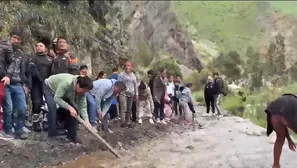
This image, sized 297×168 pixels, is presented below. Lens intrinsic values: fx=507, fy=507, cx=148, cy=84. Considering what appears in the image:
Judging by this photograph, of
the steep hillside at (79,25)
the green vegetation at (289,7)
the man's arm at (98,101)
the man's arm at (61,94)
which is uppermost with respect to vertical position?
the green vegetation at (289,7)

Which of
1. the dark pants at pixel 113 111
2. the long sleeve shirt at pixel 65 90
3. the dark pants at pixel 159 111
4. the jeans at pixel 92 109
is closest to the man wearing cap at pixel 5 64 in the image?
the long sleeve shirt at pixel 65 90

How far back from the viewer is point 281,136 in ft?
22.8

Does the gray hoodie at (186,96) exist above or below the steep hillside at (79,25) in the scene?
below

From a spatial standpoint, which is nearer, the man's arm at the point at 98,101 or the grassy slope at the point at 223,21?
the man's arm at the point at 98,101

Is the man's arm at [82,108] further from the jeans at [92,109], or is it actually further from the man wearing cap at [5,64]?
the jeans at [92,109]

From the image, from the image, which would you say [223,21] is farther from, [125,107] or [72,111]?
[72,111]

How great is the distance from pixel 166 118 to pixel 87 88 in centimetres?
674

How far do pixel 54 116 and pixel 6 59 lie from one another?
3.96 feet

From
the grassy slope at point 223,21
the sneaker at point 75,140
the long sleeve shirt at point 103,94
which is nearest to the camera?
the sneaker at point 75,140

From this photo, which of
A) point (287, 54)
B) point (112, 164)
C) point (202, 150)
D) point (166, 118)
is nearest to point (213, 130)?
point (166, 118)

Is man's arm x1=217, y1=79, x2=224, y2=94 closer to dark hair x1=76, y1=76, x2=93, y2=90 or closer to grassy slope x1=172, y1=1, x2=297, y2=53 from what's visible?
dark hair x1=76, y1=76, x2=93, y2=90

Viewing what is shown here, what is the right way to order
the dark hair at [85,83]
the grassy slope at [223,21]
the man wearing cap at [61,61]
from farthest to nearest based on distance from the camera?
1. the grassy slope at [223,21]
2. the man wearing cap at [61,61]
3. the dark hair at [85,83]

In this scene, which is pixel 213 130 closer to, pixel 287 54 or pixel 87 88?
pixel 87 88

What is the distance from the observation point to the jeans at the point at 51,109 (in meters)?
8.34
